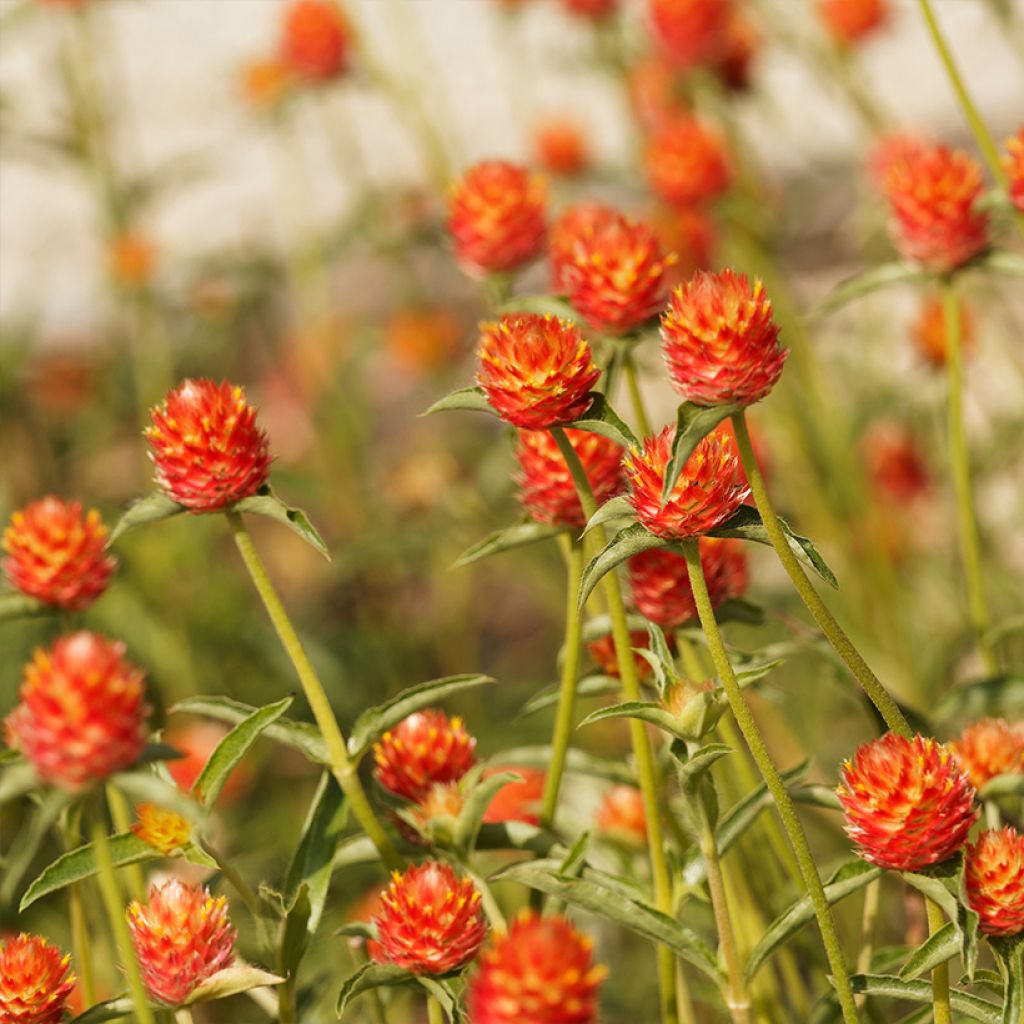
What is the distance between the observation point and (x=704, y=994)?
1.61 meters

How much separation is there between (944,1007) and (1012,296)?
8.41ft

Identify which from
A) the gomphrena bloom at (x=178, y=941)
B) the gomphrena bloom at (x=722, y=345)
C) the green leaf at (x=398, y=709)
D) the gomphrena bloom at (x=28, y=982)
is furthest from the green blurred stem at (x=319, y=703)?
the gomphrena bloom at (x=722, y=345)

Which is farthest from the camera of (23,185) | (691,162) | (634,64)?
(23,185)

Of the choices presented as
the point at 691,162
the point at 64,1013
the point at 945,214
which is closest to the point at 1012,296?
the point at 691,162

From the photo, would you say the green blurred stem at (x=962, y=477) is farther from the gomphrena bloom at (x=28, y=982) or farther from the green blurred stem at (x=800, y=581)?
the gomphrena bloom at (x=28, y=982)

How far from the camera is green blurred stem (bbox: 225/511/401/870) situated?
3.97 feet

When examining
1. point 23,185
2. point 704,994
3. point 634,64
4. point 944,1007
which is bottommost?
point 704,994

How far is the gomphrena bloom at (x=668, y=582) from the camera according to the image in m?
1.34

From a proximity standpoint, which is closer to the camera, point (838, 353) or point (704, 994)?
point (704, 994)

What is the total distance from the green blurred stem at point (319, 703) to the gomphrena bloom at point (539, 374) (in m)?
0.22

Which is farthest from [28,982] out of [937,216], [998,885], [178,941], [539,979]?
[937,216]

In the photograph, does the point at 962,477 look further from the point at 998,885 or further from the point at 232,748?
the point at 232,748

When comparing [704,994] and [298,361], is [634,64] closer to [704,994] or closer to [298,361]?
[298,361]

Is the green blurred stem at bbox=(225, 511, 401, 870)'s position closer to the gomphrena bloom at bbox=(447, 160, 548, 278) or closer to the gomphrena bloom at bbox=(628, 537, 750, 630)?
the gomphrena bloom at bbox=(628, 537, 750, 630)
